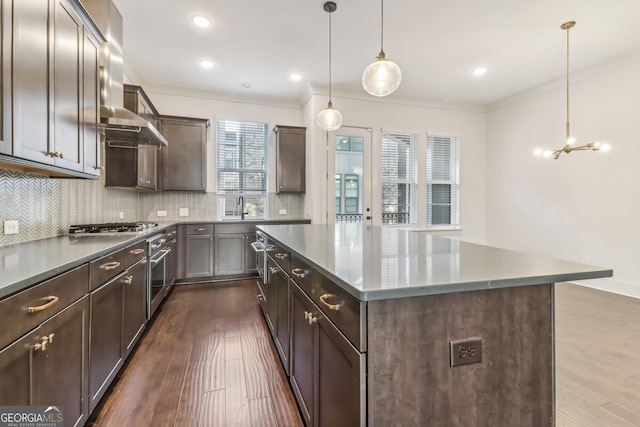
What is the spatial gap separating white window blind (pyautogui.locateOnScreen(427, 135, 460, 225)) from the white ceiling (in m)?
1.21

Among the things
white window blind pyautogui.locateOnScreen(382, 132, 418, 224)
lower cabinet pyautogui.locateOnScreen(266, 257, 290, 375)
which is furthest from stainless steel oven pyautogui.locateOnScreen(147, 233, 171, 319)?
white window blind pyautogui.locateOnScreen(382, 132, 418, 224)

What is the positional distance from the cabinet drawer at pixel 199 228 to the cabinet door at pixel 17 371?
11.1 ft

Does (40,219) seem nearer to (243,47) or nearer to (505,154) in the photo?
(243,47)

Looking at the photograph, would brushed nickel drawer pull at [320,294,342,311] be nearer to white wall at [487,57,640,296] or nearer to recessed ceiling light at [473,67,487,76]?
recessed ceiling light at [473,67,487,76]

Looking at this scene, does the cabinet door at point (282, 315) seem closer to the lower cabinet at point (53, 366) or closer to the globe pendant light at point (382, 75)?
the lower cabinet at point (53, 366)

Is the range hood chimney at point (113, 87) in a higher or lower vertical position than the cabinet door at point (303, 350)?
higher

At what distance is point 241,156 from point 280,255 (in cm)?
367

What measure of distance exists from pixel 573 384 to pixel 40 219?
3946mm

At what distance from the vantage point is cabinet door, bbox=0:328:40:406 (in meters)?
0.97

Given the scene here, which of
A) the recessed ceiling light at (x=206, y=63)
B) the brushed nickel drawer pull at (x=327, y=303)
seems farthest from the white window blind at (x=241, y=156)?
the brushed nickel drawer pull at (x=327, y=303)

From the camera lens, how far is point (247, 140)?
5266mm

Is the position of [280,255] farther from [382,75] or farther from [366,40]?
[366,40]

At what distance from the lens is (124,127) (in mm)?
2506

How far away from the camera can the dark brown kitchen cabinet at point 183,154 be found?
445cm
